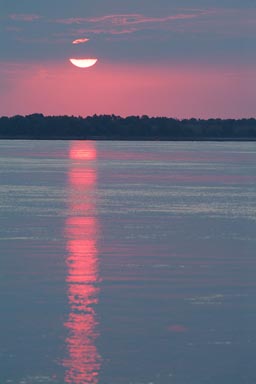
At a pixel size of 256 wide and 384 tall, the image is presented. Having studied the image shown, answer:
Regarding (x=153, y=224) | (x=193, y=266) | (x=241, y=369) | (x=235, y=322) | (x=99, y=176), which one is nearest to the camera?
(x=241, y=369)

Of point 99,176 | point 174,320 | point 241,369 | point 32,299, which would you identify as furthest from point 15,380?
point 99,176

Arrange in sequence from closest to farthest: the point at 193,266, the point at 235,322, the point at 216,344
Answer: the point at 216,344
the point at 235,322
the point at 193,266

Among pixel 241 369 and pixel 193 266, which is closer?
pixel 241 369

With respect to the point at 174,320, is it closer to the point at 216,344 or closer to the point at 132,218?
the point at 216,344

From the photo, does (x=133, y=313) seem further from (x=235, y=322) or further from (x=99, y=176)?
(x=99, y=176)

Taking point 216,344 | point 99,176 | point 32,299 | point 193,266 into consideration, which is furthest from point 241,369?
point 99,176

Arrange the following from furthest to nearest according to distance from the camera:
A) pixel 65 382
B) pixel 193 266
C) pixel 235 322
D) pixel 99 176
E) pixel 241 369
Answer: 1. pixel 99 176
2. pixel 193 266
3. pixel 235 322
4. pixel 241 369
5. pixel 65 382

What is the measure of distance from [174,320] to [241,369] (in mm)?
2022

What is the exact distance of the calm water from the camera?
349 inches

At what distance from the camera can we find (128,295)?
1228 cm

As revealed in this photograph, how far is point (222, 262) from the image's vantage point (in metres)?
15.3

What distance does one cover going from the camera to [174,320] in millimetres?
10781

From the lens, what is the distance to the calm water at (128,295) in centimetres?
886

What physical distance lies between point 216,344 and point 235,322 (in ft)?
3.49
